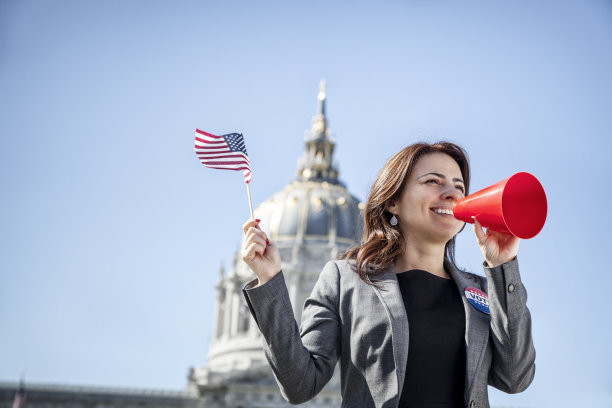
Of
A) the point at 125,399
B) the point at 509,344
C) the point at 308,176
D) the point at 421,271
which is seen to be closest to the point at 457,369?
the point at 509,344

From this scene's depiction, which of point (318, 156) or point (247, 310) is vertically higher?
point (318, 156)

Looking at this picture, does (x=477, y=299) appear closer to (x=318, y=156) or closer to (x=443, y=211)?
(x=443, y=211)

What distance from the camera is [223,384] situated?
54375 millimetres

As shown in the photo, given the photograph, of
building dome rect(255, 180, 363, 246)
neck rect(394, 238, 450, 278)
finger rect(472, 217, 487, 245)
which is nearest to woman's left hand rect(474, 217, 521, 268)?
finger rect(472, 217, 487, 245)

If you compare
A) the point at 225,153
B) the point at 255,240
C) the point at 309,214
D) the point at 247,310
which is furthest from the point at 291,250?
the point at 255,240

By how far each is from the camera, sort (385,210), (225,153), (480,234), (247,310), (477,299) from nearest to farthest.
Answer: (480,234), (477,299), (385,210), (225,153), (247,310)

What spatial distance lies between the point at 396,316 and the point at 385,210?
753 millimetres

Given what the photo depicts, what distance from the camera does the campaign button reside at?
3.90 metres

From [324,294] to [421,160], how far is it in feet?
2.81

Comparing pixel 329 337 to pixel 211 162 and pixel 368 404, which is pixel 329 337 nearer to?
pixel 368 404

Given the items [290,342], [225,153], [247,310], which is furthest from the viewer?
[247,310]

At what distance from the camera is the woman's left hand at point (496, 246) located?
3.81 metres

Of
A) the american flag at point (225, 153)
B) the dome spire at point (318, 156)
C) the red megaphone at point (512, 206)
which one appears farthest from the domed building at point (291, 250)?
the red megaphone at point (512, 206)

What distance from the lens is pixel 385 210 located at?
13.9 feet
